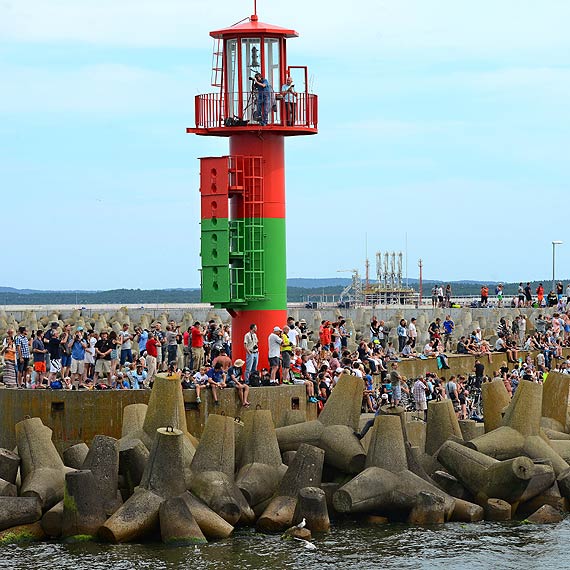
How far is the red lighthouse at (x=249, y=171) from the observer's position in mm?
31344

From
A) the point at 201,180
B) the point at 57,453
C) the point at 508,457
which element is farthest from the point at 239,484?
the point at 201,180

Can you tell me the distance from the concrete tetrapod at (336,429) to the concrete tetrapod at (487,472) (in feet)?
5.27

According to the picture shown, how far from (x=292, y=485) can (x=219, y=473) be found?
119cm

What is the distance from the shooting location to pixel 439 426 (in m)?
29.0

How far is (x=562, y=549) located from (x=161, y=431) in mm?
6527

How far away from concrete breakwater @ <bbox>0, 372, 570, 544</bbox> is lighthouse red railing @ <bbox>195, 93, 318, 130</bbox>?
584 cm

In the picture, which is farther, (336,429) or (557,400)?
(557,400)

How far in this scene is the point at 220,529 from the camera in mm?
24875

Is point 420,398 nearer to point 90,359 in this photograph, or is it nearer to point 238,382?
point 238,382

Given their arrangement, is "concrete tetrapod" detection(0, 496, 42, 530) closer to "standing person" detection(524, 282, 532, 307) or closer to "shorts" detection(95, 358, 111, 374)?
"shorts" detection(95, 358, 111, 374)

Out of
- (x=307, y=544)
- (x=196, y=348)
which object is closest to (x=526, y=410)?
(x=307, y=544)

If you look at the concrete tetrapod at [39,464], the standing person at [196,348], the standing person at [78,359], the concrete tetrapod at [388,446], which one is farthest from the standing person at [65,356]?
the concrete tetrapod at [388,446]

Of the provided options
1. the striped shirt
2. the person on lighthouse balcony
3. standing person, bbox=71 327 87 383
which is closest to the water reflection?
standing person, bbox=71 327 87 383

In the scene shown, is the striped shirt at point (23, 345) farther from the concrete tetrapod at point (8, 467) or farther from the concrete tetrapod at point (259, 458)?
the concrete tetrapod at point (259, 458)
